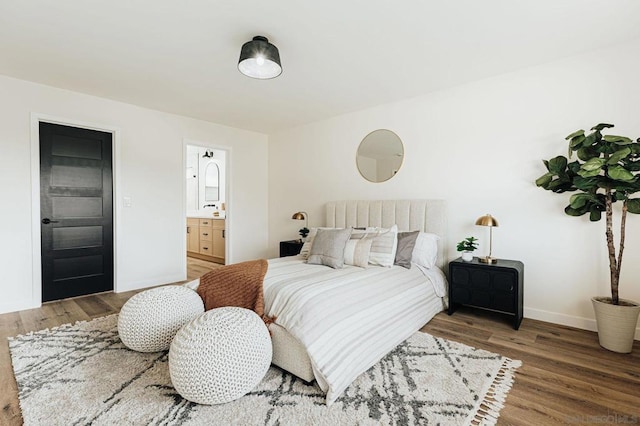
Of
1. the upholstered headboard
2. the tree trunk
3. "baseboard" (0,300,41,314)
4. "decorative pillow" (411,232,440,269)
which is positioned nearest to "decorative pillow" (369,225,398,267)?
"decorative pillow" (411,232,440,269)

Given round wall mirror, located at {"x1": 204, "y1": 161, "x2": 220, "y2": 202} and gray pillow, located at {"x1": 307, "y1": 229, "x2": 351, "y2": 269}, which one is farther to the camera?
round wall mirror, located at {"x1": 204, "y1": 161, "x2": 220, "y2": 202}

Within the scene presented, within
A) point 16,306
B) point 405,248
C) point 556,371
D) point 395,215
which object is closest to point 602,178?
point 556,371

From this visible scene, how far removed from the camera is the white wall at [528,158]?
8.67ft

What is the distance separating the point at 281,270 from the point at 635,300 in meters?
2.92

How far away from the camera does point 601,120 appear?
105 inches

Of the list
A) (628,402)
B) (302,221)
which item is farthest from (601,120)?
(302,221)

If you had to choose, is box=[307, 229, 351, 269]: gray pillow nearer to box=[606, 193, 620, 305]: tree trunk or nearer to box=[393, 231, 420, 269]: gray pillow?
box=[393, 231, 420, 269]: gray pillow

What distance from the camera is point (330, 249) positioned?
3037mm

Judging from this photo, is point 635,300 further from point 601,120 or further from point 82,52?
point 82,52

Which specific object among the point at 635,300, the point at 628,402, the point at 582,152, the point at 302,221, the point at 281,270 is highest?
the point at 582,152

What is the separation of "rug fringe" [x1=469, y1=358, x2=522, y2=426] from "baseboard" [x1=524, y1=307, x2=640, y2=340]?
1075 millimetres

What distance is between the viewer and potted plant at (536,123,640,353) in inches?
88.4

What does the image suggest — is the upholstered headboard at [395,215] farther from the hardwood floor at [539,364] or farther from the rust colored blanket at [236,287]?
the rust colored blanket at [236,287]

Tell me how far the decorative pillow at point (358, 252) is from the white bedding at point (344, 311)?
10cm
